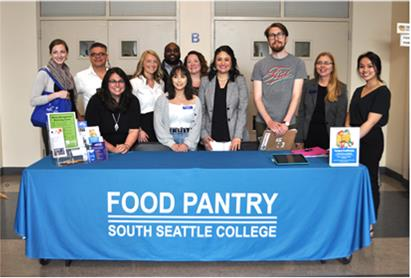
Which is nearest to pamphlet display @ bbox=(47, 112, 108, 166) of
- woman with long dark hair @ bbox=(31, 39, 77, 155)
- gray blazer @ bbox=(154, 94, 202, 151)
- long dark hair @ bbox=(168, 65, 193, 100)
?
gray blazer @ bbox=(154, 94, 202, 151)

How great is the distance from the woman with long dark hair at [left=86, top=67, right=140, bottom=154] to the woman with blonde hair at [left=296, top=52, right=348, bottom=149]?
1379 millimetres

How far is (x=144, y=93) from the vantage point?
153 inches

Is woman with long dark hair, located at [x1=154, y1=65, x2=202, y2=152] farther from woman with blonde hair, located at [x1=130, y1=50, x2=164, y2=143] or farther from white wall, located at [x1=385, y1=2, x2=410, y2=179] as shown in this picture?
white wall, located at [x1=385, y1=2, x2=410, y2=179]

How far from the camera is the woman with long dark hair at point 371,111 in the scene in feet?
10.6

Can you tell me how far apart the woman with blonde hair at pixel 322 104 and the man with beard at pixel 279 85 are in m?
0.14

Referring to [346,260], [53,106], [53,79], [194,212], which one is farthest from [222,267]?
[53,79]

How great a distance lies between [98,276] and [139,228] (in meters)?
0.42

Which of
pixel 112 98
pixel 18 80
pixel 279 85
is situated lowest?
pixel 112 98

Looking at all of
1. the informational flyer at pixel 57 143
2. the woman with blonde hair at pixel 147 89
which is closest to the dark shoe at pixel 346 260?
the woman with blonde hair at pixel 147 89

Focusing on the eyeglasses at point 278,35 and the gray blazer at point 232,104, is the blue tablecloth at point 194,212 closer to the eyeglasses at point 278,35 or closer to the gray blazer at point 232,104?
the gray blazer at point 232,104

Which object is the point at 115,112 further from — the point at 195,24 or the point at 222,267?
the point at 195,24

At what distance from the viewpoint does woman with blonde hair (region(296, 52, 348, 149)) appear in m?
3.65

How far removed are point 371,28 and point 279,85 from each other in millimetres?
2650

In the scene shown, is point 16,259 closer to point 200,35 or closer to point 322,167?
point 322,167
